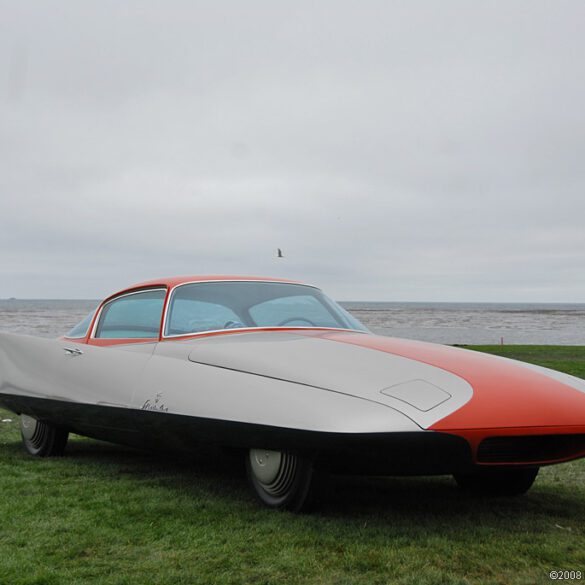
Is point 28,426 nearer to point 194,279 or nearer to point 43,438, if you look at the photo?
point 43,438

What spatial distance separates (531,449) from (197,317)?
222 centimetres

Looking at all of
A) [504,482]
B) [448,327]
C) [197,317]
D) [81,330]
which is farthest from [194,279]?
[448,327]

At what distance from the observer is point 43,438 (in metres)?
5.77

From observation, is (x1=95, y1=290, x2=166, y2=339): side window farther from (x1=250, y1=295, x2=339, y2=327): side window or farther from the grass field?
the grass field

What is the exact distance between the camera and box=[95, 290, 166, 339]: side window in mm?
4883

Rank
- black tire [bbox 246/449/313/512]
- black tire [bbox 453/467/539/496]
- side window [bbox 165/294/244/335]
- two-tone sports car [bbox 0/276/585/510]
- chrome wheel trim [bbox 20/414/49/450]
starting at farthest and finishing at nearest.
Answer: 1. chrome wheel trim [bbox 20/414/49/450]
2. side window [bbox 165/294/244/335]
3. black tire [bbox 453/467/539/496]
4. black tire [bbox 246/449/313/512]
5. two-tone sports car [bbox 0/276/585/510]

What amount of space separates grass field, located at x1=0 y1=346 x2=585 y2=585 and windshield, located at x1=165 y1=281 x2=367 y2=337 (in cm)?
100

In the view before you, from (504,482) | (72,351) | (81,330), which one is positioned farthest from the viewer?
(81,330)

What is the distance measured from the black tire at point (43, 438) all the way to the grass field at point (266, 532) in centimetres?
71

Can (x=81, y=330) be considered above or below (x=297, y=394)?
above

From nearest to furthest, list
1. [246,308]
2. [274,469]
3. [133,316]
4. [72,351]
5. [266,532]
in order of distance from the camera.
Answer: [266,532] < [274,469] < [246,308] < [133,316] < [72,351]

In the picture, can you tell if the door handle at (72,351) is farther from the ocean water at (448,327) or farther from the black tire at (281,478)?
the ocean water at (448,327)

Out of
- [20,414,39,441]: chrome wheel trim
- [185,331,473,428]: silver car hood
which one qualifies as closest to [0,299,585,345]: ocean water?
[20,414,39,441]: chrome wheel trim

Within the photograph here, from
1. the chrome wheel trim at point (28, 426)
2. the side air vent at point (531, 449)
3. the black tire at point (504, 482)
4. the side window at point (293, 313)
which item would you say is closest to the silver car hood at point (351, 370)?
the side air vent at point (531, 449)
